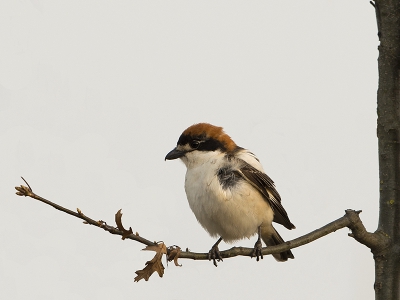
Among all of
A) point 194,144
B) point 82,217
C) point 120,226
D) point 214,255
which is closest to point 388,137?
point 214,255

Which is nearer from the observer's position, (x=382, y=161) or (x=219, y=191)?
(x=382, y=161)

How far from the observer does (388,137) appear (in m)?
3.43

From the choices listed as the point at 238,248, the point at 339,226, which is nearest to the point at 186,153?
the point at 238,248

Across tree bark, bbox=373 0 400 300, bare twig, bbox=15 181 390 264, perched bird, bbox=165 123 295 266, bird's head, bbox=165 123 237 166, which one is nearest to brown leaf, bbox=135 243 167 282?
bare twig, bbox=15 181 390 264

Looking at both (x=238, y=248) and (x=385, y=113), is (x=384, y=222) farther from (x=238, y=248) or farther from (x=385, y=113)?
(x=238, y=248)

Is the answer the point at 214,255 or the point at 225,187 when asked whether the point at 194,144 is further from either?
the point at 214,255

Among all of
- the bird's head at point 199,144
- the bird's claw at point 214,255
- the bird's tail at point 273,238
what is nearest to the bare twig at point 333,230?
the bird's claw at point 214,255

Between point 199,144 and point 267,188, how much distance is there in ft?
2.34

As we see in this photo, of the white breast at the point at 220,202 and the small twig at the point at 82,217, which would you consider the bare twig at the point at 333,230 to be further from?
the white breast at the point at 220,202

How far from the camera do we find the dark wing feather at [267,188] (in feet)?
15.6

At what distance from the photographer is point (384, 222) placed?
345 cm

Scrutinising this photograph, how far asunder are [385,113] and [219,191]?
161cm

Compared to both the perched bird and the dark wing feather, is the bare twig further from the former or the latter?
the dark wing feather

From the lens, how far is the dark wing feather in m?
4.77
